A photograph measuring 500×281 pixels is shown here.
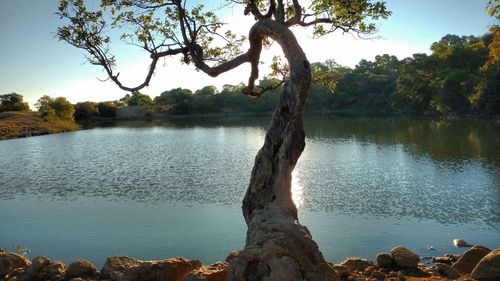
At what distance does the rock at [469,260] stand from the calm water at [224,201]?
2.58 meters

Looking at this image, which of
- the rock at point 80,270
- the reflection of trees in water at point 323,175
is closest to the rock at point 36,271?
the rock at point 80,270

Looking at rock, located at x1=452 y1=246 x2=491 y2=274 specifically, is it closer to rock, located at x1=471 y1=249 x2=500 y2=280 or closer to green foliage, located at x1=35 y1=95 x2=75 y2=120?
rock, located at x1=471 y1=249 x2=500 y2=280

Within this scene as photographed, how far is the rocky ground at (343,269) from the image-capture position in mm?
10273

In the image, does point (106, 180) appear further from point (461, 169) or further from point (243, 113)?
point (243, 113)

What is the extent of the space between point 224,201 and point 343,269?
13846mm

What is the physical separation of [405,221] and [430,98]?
9288cm

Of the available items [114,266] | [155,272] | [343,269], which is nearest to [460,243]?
[343,269]

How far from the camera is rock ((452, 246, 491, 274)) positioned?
13188 mm

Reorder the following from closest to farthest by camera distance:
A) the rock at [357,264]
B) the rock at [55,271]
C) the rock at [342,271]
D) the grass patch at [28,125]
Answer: the rock at [342,271], the rock at [55,271], the rock at [357,264], the grass patch at [28,125]

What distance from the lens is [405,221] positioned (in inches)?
793

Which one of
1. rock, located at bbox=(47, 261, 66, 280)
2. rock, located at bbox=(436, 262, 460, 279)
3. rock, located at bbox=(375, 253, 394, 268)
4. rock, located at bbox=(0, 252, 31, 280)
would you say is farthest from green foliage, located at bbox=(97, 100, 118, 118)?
rock, located at bbox=(436, 262, 460, 279)

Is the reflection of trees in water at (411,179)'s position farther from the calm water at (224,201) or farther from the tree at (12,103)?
the tree at (12,103)

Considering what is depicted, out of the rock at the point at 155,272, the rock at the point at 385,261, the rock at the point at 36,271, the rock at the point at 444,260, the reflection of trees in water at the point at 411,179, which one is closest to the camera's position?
the rock at the point at 155,272

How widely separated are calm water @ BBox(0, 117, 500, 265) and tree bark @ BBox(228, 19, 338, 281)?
8.29 metres
